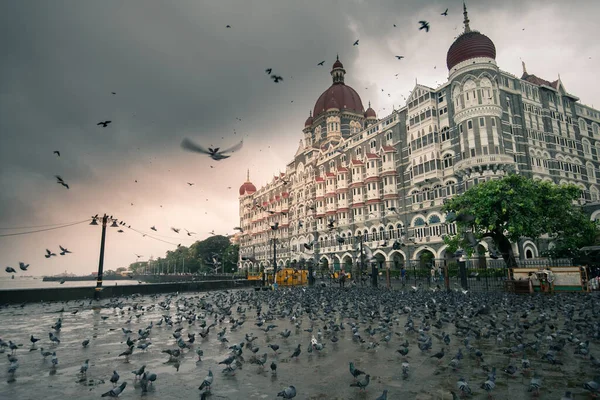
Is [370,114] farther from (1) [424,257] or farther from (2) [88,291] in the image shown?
(2) [88,291]

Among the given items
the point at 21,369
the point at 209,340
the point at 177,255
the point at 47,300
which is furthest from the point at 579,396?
the point at 177,255

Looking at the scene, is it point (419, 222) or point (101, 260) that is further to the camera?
point (419, 222)

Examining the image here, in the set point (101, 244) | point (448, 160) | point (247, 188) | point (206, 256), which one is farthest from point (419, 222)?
point (206, 256)

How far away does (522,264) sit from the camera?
Result: 2484 centimetres

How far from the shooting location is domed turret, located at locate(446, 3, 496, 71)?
35062mm

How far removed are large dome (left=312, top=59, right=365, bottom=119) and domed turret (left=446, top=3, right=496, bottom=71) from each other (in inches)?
1195

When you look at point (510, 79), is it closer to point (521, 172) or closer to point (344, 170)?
point (521, 172)

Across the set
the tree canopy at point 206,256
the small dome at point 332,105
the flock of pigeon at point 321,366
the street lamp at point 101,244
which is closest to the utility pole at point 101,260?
→ the street lamp at point 101,244

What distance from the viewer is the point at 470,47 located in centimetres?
3534

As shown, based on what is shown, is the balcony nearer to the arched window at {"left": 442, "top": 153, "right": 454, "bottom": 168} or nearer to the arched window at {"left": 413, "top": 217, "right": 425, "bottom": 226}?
the arched window at {"left": 442, "top": 153, "right": 454, "bottom": 168}

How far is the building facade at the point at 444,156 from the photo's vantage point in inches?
1353

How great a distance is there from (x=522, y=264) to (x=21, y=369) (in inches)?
1125

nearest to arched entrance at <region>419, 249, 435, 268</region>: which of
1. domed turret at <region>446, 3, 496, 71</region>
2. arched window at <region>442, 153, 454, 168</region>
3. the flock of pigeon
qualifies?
arched window at <region>442, 153, 454, 168</region>

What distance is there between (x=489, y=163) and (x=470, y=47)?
12.8m
